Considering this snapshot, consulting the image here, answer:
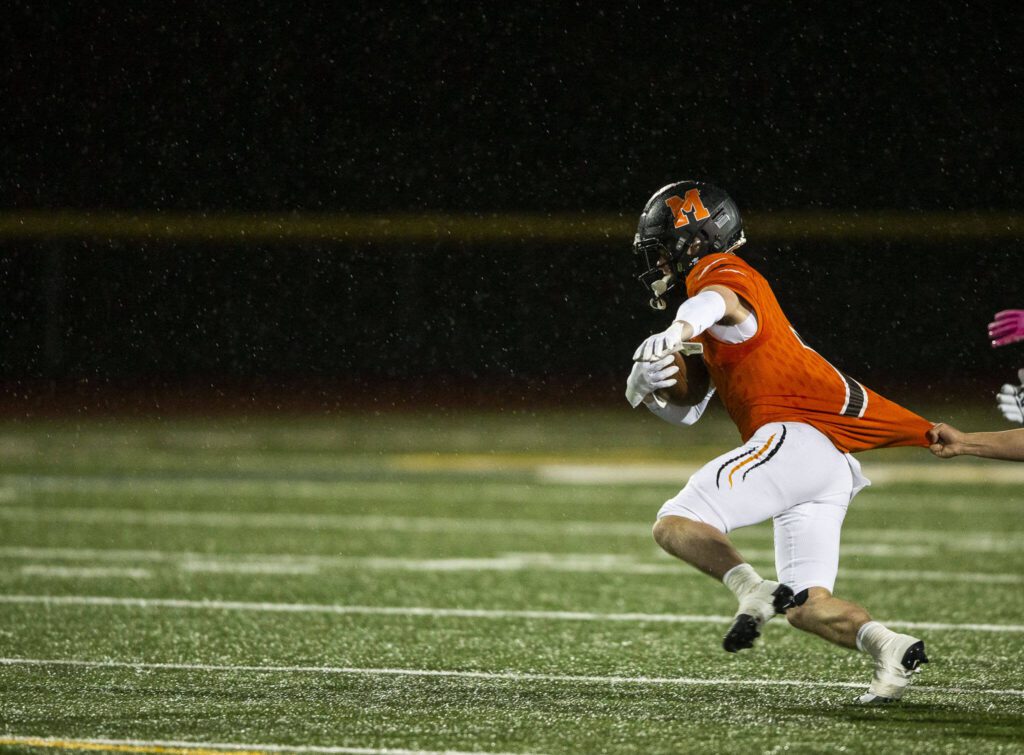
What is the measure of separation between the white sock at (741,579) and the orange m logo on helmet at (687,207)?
3.60 feet

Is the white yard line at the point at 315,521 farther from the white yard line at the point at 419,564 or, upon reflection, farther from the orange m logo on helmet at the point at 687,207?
the orange m logo on helmet at the point at 687,207

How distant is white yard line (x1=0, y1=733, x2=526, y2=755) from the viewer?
399cm

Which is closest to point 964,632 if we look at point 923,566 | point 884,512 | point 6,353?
point 923,566

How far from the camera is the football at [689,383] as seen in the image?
4.76m

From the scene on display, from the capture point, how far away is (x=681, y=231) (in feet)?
15.6

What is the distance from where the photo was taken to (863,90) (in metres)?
22.4

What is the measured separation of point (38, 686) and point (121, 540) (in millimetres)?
4197

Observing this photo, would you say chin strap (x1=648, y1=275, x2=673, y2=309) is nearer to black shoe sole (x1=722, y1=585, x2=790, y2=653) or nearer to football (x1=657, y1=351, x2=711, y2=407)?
football (x1=657, y1=351, x2=711, y2=407)

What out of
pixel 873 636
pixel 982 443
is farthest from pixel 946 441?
pixel 873 636

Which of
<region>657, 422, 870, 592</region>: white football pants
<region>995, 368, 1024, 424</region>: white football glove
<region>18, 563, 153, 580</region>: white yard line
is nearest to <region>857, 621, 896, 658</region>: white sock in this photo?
<region>657, 422, 870, 592</region>: white football pants

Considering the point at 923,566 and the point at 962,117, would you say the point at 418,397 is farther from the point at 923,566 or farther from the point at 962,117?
the point at 923,566

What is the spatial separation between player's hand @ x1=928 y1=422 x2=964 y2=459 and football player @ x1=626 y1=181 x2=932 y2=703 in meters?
0.05

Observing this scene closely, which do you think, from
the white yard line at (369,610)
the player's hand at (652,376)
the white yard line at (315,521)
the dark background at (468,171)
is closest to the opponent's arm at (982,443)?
the player's hand at (652,376)

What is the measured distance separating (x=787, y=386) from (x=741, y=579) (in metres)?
0.63
